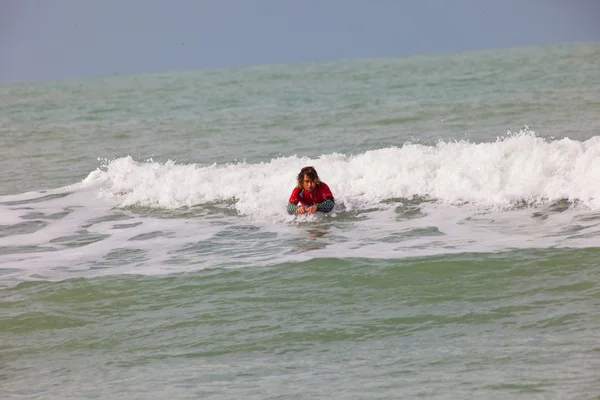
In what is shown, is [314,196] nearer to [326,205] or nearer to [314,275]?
[326,205]

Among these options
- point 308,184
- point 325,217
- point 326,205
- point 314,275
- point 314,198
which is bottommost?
point 314,275

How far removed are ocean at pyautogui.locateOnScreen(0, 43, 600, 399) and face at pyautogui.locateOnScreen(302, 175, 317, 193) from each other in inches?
15.8

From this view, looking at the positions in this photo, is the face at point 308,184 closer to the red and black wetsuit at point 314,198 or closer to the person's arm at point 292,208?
the red and black wetsuit at point 314,198

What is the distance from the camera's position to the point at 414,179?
1321cm

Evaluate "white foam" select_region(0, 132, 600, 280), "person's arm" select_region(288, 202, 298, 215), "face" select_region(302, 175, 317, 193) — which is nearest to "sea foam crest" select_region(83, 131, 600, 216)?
"white foam" select_region(0, 132, 600, 280)

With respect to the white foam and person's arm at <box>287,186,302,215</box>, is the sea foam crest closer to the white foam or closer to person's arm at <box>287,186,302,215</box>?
the white foam

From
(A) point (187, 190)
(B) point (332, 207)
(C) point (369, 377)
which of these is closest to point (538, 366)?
(C) point (369, 377)

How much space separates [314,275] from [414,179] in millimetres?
4834

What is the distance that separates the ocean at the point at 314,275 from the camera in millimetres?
6094

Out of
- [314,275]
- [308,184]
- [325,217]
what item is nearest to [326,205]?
[325,217]

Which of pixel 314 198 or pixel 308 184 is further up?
pixel 308 184

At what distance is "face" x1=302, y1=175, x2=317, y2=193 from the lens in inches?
457

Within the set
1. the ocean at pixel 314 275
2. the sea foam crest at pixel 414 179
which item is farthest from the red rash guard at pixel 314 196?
the sea foam crest at pixel 414 179

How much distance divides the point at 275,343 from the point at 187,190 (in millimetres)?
7844
